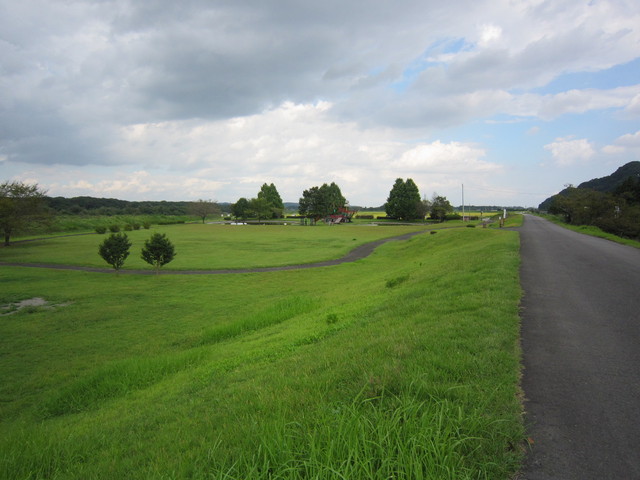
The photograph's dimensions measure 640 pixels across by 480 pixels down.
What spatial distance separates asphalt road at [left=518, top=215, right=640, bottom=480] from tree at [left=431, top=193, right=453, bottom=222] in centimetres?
9852

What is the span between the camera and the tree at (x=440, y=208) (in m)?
103

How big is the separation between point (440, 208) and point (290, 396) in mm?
Result: 105401

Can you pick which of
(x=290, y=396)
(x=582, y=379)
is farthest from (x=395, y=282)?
(x=290, y=396)

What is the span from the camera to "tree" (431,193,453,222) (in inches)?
4050

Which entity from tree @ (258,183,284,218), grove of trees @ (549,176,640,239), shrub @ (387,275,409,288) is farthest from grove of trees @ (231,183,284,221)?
shrub @ (387,275,409,288)

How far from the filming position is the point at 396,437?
2.95 metres

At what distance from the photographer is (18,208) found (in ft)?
151

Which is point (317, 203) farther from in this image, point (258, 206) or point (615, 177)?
point (615, 177)

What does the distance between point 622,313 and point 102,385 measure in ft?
37.4

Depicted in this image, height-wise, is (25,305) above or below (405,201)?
below

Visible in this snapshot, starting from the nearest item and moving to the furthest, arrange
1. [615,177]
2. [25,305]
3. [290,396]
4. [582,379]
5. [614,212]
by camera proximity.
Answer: [582,379], [290,396], [25,305], [614,212], [615,177]

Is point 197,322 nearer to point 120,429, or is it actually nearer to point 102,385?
point 102,385

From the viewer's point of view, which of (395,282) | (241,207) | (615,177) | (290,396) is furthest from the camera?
(615,177)

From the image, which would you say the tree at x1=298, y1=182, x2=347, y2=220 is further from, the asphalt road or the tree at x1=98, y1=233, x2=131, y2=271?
the asphalt road
